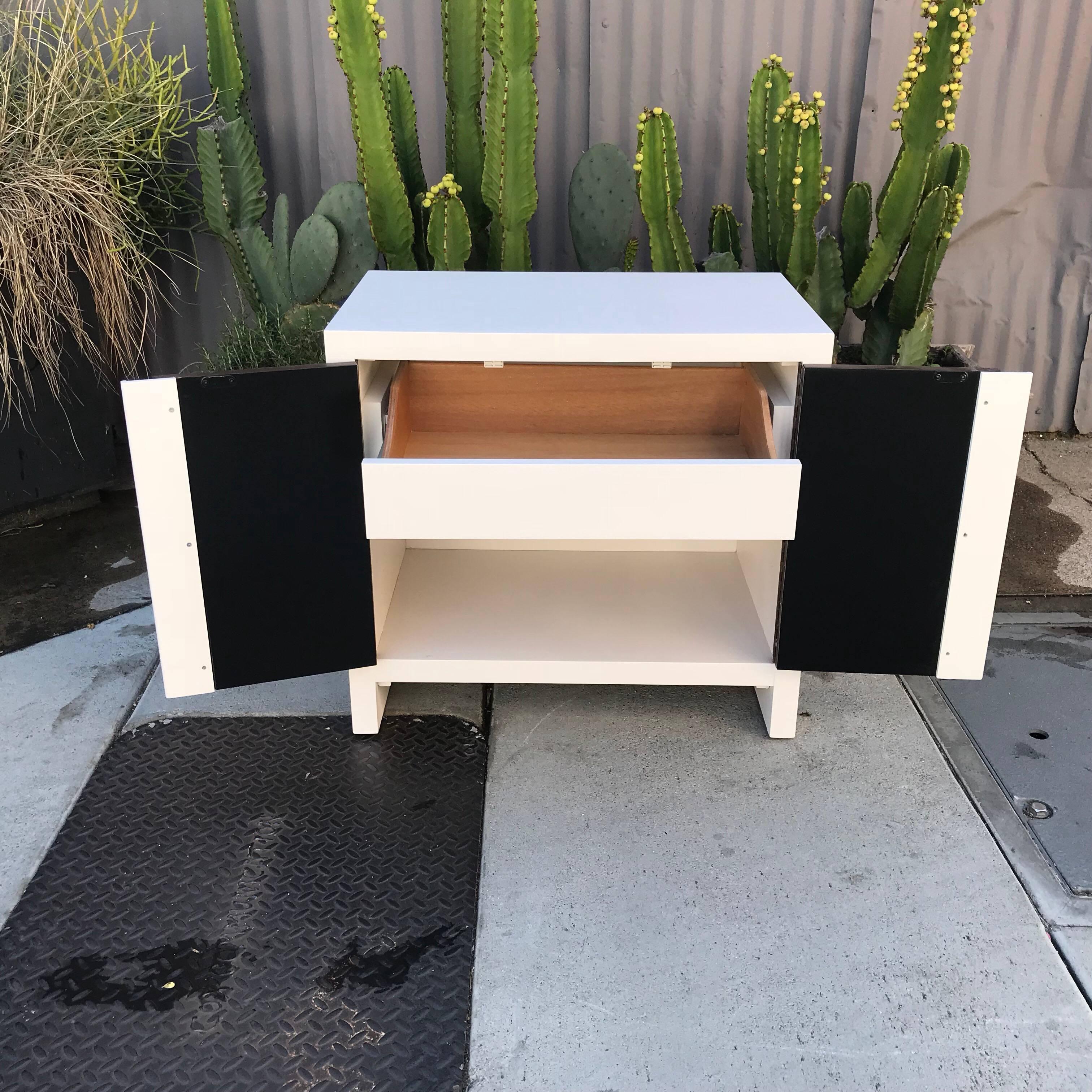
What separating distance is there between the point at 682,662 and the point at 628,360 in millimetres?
635

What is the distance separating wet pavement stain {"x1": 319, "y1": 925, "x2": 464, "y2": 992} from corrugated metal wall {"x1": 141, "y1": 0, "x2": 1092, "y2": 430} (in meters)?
2.47

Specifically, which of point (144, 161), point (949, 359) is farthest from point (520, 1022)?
point (144, 161)

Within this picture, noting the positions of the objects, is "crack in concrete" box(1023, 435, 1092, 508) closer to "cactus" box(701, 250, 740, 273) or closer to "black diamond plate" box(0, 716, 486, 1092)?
"cactus" box(701, 250, 740, 273)

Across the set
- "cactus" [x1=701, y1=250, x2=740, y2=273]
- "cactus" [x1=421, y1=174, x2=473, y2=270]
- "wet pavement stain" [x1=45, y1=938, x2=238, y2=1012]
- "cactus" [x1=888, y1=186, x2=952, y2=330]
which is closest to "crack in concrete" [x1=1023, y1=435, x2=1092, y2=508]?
"cactus" [x1=888, y1=186, x2=952, y2=330]

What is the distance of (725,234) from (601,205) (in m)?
0.38

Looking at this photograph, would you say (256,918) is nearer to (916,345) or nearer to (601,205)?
(916,345)

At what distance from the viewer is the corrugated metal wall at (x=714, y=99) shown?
10.3 ft

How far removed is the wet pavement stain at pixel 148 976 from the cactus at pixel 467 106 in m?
2.05

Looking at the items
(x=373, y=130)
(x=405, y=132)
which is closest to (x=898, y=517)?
(x=373, y=130)

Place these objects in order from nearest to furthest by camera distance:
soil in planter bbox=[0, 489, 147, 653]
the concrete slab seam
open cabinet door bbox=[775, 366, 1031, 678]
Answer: the concrete slab seam < open cabinet door bbox=[775, 366, 1031, 678] < soil in planter bbox=[0, 489, 147, 653]

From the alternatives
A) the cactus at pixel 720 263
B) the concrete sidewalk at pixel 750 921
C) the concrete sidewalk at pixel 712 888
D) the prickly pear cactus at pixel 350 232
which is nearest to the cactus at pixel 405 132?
the prickly pear cactus at pixel 350 232

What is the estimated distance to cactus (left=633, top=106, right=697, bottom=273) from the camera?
8.70ft

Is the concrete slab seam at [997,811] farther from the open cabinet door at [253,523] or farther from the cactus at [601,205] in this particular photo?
the cactus at [601,205]

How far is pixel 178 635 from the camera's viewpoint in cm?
184
